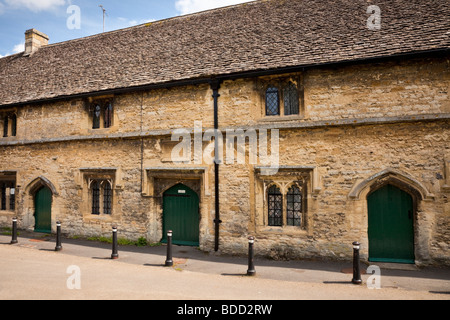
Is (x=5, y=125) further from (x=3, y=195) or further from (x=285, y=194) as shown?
(x=285, y=194)

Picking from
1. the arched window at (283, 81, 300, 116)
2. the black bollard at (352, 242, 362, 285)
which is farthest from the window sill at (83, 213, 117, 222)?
the black bollard at (352, 242, 362, 285)

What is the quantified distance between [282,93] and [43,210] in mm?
10828

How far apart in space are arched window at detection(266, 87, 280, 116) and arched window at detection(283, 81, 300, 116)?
0.24 meters

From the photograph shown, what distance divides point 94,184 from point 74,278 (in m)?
5.27

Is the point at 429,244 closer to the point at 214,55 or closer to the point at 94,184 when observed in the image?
the point at 214,55

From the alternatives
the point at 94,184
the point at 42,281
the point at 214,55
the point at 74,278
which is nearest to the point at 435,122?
the point at 214,55

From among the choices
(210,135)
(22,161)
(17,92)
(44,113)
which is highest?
(17,92)

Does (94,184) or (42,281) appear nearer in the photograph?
(42,281)

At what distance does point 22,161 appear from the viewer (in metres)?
11.7

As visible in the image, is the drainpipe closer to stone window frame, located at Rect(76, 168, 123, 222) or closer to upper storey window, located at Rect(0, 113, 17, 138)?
stone window frame, located at Rect(76, 168, 123, 222)

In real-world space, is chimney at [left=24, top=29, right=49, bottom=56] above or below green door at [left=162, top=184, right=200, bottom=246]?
above

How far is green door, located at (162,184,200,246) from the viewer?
362 inches

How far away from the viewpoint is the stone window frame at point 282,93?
8094mm

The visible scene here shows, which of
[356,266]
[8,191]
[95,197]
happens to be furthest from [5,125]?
[356,266]
